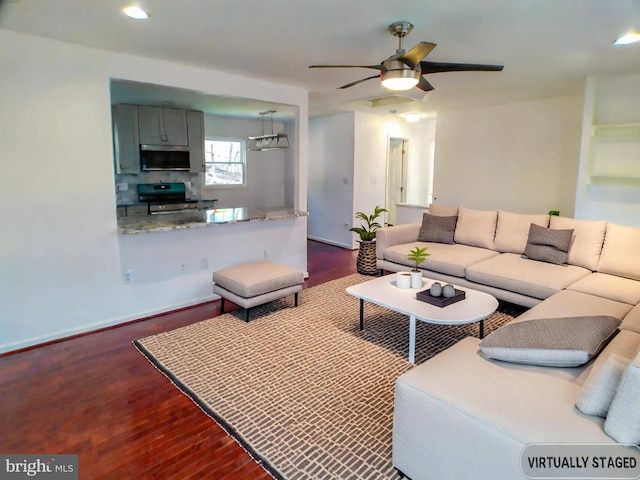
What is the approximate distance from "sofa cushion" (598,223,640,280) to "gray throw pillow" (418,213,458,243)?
1.56 m

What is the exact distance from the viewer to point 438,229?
4.81 m

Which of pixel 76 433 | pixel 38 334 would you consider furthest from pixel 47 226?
pixel 76 433

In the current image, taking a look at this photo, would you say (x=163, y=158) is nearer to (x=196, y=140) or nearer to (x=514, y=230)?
(x=196, y=140)

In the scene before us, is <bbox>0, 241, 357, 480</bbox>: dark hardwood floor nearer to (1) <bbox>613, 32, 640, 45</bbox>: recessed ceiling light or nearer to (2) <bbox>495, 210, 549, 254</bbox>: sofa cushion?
(2) <bbox>495, 210, 549, 254</bbox>: sofa cushion

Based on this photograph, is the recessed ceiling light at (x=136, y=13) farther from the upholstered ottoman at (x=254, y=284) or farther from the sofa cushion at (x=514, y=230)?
the sofa cushion at (x=514, y=230)

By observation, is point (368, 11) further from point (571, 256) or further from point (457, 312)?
point (571, 256)

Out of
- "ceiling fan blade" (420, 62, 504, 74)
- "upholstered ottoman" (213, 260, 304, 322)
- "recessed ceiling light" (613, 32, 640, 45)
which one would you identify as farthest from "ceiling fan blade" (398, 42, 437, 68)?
"upholstered ottoman" (213, 260, 304, 322)

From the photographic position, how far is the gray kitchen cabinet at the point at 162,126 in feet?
18.7

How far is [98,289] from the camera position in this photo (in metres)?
3.45

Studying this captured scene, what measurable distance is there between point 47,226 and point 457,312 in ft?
10.8

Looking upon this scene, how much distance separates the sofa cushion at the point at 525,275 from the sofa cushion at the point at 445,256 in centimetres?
13

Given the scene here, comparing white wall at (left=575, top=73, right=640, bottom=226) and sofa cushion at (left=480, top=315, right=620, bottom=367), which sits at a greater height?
white wall at (left=575, top=73, right=640, bottom=226)

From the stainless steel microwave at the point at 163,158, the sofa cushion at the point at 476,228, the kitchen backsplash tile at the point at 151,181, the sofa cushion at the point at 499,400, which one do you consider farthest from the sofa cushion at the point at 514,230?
the kitchen backsplash tile at the point at 151,181

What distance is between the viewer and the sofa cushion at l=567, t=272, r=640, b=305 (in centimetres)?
299
